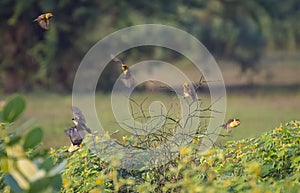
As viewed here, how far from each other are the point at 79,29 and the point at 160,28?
1.83m

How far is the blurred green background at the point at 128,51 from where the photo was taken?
14789 mm

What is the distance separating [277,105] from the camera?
15.2 m


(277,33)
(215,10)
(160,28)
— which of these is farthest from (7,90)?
(277,33)

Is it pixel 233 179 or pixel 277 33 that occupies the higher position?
pixel 277 33

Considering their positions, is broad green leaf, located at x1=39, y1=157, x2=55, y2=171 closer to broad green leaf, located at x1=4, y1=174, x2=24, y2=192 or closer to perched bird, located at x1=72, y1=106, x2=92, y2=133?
broad green leaf, located at x1=4, y1=174, x2=24, y2=192

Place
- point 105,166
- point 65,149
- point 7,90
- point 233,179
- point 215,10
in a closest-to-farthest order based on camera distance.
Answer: point 233,179
point 105,166
point 65,149
point 7,90
point 215,10

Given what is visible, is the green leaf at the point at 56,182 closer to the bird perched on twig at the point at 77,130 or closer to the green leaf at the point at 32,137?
the green leaf at the point at 32,137

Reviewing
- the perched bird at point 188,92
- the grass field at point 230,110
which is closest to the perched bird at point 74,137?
the perched bird at point 188,92

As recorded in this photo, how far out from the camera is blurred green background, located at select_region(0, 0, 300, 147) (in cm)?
1479

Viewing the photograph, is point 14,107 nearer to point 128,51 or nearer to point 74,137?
point 74,137

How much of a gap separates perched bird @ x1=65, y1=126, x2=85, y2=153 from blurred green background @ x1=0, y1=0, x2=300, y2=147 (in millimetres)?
8296

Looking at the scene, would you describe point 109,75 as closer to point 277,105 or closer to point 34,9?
point 34,9

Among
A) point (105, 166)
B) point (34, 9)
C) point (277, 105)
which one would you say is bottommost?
point (105, 166)

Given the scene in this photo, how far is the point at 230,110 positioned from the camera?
539 inches
